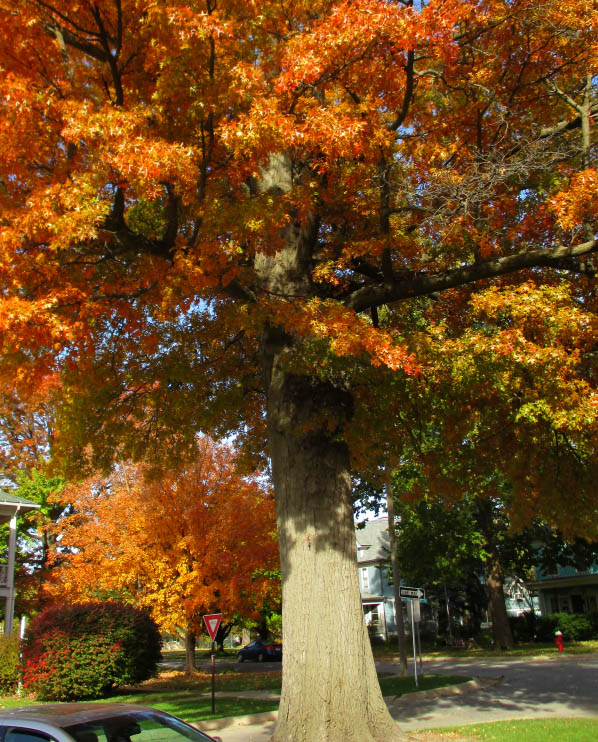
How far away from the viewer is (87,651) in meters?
18.2

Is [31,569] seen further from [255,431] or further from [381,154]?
[381,154]

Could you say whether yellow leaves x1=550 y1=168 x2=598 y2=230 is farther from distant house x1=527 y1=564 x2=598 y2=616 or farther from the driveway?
distant house x1=527 y1=564 x2=598 y2=616

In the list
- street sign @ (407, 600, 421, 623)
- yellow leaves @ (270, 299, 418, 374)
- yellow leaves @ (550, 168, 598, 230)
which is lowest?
Result: street sign @ (407, 600, 421, 623)

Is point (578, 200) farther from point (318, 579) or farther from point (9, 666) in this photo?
point (9, 666)

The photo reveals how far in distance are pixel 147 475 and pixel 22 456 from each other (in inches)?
893

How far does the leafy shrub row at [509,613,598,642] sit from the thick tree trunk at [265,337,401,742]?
30.9 metres

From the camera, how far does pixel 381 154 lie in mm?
9266

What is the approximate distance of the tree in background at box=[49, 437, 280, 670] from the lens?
2253cm

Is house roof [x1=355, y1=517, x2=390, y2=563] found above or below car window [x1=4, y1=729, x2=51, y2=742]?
above

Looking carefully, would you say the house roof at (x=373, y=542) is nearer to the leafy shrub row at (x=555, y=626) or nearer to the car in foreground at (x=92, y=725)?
the leafy shrub row at (x=555, y=626)

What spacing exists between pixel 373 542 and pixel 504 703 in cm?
4143

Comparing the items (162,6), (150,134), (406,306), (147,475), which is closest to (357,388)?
(406,306)

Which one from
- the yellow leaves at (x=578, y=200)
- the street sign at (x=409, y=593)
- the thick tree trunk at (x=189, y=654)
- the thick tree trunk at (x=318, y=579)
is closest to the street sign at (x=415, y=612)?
the street sign at (x=409, y=593)

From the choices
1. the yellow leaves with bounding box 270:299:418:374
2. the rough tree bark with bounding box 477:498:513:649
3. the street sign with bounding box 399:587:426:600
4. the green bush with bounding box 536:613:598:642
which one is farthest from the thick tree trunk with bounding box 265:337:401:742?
the green bush with bounding box 536:613:598:642
